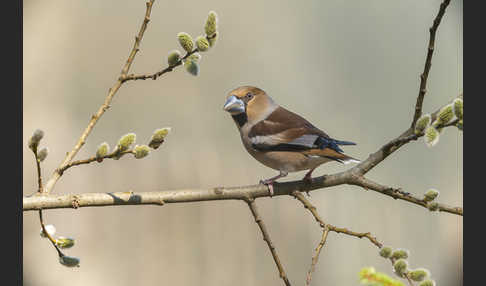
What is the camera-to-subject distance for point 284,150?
6.70ft

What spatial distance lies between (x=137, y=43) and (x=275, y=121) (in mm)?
968

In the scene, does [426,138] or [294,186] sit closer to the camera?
[426,138]

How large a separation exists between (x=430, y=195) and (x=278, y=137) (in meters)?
0.86

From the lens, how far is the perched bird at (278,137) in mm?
1970

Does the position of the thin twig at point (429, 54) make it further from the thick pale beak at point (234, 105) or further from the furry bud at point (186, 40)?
A: the thick pale beak at point (234, 105)

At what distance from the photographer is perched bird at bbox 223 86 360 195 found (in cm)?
197

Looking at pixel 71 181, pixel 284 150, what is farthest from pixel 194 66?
pixel 71 181

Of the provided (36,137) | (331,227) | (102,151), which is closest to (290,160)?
(331,227)

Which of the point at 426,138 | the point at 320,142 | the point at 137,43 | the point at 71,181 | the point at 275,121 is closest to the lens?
the point at 426,138

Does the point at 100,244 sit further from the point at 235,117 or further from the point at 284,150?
the point at 284,150

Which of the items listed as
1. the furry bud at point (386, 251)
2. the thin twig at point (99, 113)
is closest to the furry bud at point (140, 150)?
the thin twig at point (99, 113)

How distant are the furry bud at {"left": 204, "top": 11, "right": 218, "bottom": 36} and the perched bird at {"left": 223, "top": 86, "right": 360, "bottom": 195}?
68cm

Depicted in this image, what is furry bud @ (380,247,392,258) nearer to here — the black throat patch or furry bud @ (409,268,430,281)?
furry bud @ (409,268,430,281)

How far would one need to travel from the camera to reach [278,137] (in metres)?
2.12
